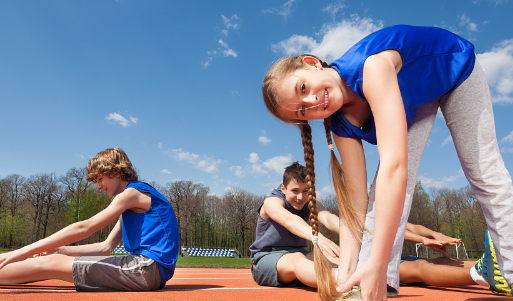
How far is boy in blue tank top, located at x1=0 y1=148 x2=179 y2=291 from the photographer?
321 cm

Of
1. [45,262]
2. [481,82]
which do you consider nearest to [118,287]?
[45,262]

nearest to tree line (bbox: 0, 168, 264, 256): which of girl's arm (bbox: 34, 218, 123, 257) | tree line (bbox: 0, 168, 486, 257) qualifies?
tree line (bbox: 0, 168, 486, 257)

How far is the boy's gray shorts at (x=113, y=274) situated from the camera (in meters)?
3.22

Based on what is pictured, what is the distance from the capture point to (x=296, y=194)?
4.01 m

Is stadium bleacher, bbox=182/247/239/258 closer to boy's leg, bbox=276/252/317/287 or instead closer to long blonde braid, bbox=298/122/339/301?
boy's leg, bbox=276/252/317/287

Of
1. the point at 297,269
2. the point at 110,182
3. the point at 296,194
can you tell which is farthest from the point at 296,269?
the point at 110,182

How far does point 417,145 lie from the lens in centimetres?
186

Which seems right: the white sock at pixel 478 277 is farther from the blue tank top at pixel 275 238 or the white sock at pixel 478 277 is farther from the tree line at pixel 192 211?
the tree line at pixel 192 211

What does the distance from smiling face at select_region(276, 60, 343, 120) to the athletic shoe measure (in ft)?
5.17

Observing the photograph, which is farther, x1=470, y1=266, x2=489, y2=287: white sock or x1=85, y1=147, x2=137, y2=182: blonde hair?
x1=85, y1=147, x2=137, y2=182: blonde hair

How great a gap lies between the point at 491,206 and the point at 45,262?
383 centimetres

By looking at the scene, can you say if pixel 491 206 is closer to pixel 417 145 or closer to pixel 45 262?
pixel 417 145

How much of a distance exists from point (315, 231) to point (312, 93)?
0.91 metres

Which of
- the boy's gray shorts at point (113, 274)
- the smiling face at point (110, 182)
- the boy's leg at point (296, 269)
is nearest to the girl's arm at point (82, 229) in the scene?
the boy's gray shorts at point (113, 274)
